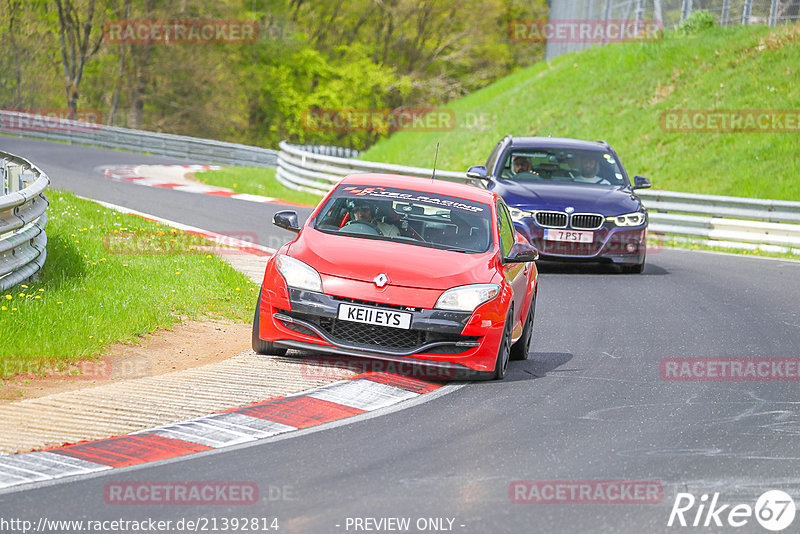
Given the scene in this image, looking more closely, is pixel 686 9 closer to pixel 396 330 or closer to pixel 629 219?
pixel 629 219

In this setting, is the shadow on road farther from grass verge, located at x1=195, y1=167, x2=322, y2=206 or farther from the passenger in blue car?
grass verge, located at x1=195, y1=167, x2=322, y2=206

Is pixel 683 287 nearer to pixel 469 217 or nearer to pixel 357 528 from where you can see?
pixel 469 217

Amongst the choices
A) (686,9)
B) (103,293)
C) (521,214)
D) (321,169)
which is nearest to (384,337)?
(103,293)

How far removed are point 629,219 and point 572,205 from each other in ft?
2.75

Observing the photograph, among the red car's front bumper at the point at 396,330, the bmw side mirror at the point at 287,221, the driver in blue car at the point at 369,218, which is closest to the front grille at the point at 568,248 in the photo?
the driver in blue car at the point at 369,218

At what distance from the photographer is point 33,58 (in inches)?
2000

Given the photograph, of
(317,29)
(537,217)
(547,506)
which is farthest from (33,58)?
(547,506)

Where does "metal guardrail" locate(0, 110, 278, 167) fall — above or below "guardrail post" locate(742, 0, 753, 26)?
below

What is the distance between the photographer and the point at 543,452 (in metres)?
6.38

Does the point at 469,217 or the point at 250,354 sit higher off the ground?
the point at 469,217

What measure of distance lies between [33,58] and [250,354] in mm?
45860

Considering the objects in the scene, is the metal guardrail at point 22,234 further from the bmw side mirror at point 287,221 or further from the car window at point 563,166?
the car window at point 563,166

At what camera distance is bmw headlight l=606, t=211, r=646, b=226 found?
591 inches

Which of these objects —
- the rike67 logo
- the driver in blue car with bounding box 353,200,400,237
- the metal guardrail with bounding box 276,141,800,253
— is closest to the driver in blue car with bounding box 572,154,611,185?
the metal guardrail with bounding box 276,141,800,253
